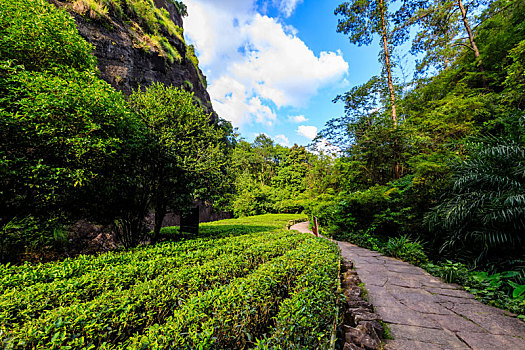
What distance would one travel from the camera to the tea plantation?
4.40 ft

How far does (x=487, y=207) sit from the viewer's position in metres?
3.86

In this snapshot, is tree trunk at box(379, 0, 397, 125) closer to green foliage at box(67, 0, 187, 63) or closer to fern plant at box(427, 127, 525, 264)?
fern plant at box(427, 127, 525, 264)

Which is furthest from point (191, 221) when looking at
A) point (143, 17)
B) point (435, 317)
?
point (143, 17)

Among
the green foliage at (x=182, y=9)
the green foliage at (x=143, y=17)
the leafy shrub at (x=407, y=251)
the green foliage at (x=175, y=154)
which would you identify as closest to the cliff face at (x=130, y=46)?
the green foliage at (x=143, y=17)

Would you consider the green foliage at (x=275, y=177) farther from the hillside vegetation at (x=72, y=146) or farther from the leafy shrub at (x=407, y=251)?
the hillside vegetation at (x=72, y=146)

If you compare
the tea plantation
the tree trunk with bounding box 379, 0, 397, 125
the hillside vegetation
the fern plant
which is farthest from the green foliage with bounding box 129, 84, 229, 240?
the tree trunk with bounding box 379, 0, 397, 125

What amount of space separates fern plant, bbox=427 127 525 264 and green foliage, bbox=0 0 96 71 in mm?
9817

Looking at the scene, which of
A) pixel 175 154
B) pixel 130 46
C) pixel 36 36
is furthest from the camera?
pixel 130 46

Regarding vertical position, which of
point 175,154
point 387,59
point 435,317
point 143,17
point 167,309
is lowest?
point 435,317

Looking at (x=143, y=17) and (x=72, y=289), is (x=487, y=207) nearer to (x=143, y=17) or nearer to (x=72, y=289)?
(x=72, y=289)

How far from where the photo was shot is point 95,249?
22.7 ft

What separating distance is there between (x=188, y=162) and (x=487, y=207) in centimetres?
716

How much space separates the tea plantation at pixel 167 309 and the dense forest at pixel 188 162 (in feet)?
7.56

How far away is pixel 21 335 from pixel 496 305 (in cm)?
539
